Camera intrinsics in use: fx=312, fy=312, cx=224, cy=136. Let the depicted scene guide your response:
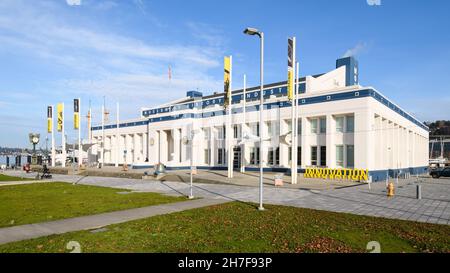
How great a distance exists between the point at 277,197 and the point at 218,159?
99.4 ft

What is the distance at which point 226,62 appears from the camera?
110ft

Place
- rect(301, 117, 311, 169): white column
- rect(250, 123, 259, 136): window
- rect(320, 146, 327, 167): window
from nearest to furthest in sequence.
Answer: rect(320, 146, 327, 167): window, rect(301, 117, 311, 169): white column, rect(250, 123, 259, 136): window

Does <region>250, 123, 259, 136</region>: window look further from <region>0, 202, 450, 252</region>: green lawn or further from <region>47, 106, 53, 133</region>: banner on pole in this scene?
<region>47, 106, 53, 133</region>: banner on pole

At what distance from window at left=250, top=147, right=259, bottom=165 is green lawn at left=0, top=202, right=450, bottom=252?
106 ft

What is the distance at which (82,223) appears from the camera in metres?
11.1

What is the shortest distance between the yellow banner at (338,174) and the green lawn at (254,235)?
21290 millimetres

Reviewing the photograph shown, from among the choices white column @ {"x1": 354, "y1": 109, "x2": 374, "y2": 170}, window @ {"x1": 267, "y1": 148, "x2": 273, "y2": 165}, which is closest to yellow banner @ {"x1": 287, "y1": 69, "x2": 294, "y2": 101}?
white column @ {"x1": 354, "y1": 109, "x2": 374, "y2": 170}

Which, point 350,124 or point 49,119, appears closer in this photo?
point 350,124

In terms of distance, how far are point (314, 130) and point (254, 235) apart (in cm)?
3155

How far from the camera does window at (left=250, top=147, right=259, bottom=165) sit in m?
44.7

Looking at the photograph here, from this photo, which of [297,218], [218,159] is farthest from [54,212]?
[218,159]

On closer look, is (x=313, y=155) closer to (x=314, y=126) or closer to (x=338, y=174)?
(x=314, y=126)

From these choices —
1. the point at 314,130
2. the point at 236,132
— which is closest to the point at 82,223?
the point at 314,130
